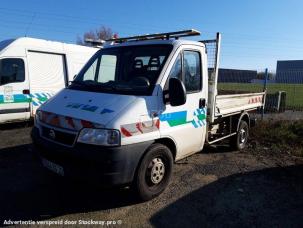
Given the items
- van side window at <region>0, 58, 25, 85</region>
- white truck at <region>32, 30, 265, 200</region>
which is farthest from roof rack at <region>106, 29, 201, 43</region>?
van side window at <region>0, 58, 25, 85</region>

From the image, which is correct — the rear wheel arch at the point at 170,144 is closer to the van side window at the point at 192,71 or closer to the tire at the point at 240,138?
the van side window at the point at 192,71

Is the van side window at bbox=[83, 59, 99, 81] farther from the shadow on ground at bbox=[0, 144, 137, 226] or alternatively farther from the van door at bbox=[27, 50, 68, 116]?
the van door at bbox=[27, 50, 68, 116]

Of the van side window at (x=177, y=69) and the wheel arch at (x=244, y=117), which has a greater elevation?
the van side window at (x=177, y=69)

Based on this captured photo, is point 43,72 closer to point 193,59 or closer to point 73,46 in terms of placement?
→ point 73,46

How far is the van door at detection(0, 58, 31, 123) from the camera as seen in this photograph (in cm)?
867

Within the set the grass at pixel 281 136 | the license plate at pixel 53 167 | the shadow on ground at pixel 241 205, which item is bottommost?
the shadow on ground at pixel 241 205

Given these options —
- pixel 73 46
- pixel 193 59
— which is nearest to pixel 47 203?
pixel 193 59

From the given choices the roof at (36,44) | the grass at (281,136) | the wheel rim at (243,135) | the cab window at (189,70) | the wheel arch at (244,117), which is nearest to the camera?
the cab window at (189,70)

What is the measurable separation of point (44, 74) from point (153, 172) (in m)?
6.66

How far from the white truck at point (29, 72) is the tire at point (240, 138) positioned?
592 centimetres

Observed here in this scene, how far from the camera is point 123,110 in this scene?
3.94 m

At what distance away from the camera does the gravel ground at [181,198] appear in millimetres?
4031

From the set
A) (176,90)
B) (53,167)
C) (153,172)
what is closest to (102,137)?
(53,167)

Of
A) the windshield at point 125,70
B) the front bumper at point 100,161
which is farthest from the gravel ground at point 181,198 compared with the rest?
the windshield at point 125,70
